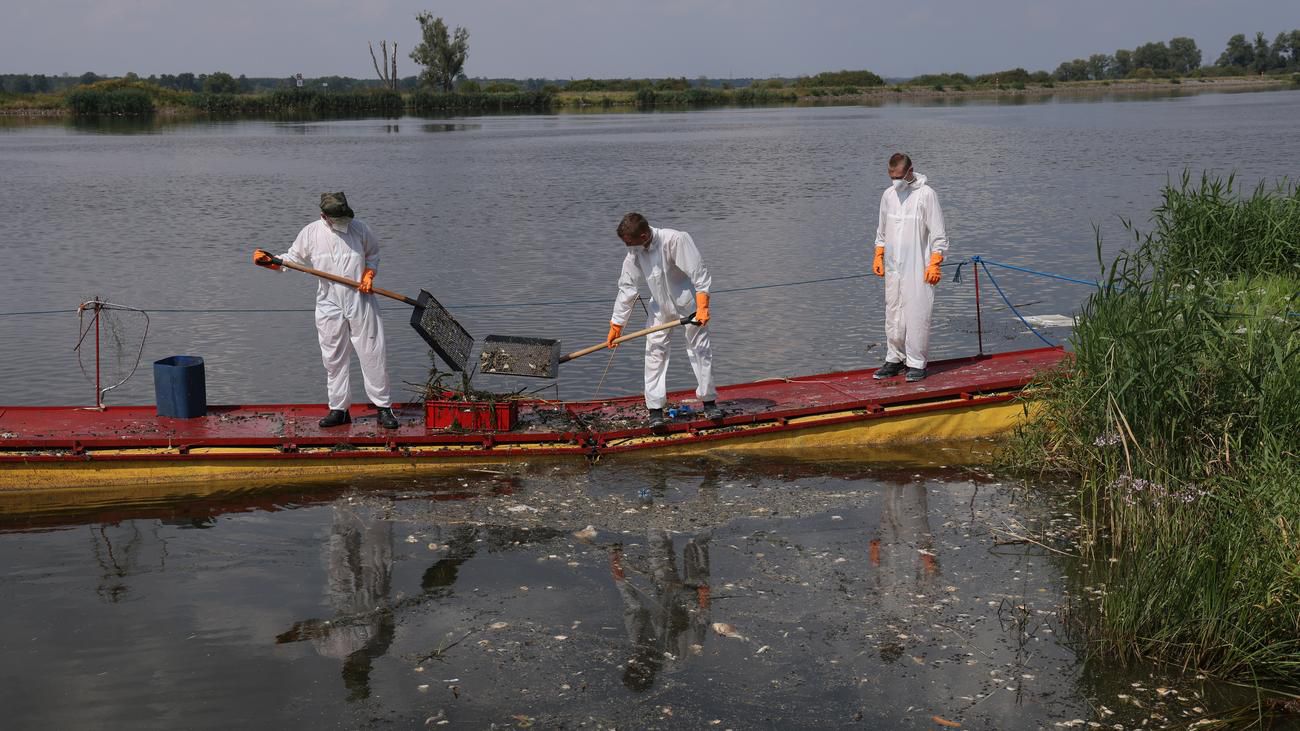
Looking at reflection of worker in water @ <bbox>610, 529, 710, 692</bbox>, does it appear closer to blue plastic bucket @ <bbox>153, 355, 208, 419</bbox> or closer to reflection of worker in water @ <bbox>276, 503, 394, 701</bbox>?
reflection of worker in water @ <bbox>276, 503, 394, 701</bbox>

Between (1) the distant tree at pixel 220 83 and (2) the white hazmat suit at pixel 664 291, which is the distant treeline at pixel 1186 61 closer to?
(1) the distant tree at pixel 220 83

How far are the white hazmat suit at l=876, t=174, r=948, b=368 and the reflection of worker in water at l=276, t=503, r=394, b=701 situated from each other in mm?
4546

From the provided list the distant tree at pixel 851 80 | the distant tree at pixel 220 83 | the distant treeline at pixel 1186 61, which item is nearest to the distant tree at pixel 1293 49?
the distant treeline at pixel 1186 61

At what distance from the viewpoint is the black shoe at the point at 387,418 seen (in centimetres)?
1015

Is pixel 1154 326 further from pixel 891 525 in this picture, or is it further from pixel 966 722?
pixel 966 722

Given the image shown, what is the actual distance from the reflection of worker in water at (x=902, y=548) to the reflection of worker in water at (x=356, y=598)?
112 inches

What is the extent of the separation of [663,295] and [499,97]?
286 feet

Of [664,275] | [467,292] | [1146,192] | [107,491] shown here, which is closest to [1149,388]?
[664,275]

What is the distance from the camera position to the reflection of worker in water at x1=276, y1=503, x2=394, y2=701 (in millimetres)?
6875

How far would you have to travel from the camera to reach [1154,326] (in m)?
8.25

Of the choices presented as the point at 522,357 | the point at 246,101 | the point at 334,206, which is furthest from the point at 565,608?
the point at 246,101

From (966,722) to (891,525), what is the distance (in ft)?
9.20

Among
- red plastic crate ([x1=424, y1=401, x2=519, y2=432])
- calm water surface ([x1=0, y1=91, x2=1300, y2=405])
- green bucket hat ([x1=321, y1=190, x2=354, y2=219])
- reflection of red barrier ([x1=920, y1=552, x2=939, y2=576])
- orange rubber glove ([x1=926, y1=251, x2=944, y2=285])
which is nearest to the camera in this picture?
reflection of red barrier ([x1=920, y1=552, x2=939, y2=576])

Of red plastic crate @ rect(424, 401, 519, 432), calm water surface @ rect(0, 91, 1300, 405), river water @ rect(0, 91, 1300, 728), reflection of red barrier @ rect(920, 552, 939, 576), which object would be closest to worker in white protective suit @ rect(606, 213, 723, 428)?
river water @ rect(0, 91, 1300, 728)
